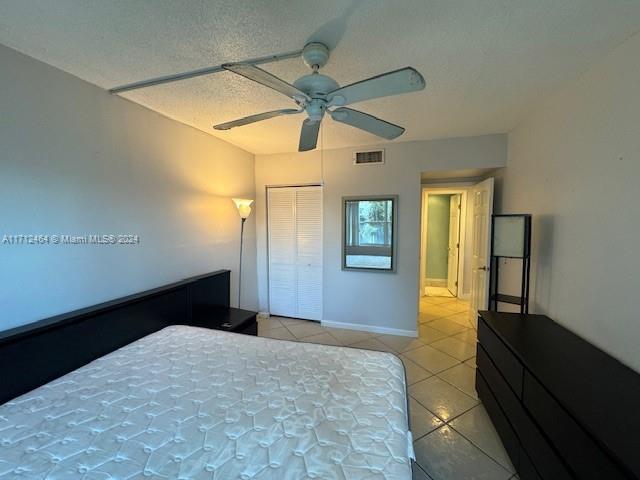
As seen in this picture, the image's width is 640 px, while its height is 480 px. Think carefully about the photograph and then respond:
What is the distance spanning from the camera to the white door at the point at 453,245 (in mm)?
5500

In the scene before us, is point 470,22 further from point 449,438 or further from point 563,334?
point 449,438

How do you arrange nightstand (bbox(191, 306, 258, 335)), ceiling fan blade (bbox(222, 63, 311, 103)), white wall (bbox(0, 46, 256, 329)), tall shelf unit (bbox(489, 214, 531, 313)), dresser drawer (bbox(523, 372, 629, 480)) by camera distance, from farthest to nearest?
nightstand (bbox(191, 306, 258, 335))
tall shelf unit (bbox(489, 214, 531, 313))
white wall (bbox(0, 46, 256, 329))
ceiling fan blade (bbox(222, 63, 311, 103))
dresser drawer (bbox(523, 372, 629, 480))

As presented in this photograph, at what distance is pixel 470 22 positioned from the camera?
1387 mm

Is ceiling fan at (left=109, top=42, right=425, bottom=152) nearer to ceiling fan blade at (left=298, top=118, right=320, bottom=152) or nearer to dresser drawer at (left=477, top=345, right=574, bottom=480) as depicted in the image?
ceiling fan blade at (left=298, top=118, right=320, bottom=152)

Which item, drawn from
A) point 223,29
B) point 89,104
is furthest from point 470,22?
point 89,104

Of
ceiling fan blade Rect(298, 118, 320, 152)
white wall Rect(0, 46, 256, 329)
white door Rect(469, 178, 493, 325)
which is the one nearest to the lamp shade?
white wall Rect(0, 46, 256, 329)

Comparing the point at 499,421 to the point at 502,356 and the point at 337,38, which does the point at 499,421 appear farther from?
the point at 337,38

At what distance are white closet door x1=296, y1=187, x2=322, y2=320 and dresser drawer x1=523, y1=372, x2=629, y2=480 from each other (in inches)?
110

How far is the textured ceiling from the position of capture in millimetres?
1299

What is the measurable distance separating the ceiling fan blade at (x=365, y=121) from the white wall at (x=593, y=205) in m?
1.21

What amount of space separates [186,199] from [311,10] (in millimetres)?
2181

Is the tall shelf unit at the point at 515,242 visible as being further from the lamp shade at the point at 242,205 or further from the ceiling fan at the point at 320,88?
the lamp shade at the point at 242,205

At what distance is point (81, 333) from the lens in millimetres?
1792

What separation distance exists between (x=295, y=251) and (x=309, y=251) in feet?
0.73
